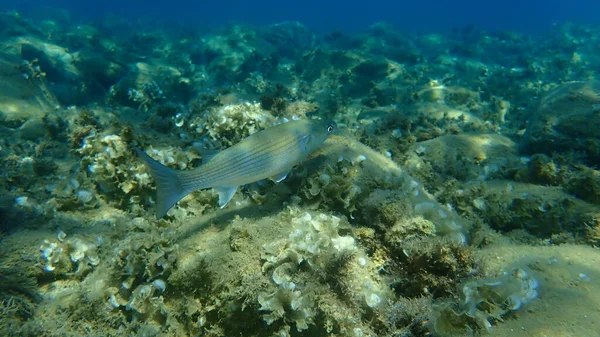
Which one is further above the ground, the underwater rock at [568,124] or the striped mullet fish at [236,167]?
the striped mullet fish at [236,167]

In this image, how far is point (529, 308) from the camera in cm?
233

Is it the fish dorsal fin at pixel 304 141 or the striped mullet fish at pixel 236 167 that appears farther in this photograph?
the fish dorsal fin at pixel 304 141

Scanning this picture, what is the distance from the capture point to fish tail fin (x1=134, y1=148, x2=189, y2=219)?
318 cm

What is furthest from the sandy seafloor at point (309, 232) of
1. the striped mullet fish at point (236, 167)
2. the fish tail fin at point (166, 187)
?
the striped mullet fish at point (236, 167)

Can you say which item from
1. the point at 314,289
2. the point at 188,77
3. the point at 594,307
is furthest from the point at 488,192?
the point at 188,77

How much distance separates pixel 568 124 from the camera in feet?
19.9

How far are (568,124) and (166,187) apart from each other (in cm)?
724

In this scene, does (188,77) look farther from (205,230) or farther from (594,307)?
(594,307)

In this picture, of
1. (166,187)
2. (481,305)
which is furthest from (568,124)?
(166,187)

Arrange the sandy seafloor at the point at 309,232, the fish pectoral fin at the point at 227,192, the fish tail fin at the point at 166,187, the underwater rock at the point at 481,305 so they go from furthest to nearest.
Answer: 1. the fish pectoral fin at the point at 227,192
2. the fish tail fin at the point at 166,187
3. the sandy seafloor at the point at 309,232
4. the underwater rock at the point at 481,305

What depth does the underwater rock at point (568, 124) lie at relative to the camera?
5770 mm

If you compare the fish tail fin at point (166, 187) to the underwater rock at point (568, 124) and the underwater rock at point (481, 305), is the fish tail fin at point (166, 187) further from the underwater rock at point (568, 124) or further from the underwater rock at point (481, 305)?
the underwater rock at point (568, 124)

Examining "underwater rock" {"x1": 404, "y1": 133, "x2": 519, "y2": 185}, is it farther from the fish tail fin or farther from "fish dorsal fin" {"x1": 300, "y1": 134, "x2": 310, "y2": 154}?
the fish tail fin

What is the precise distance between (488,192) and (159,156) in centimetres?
503
